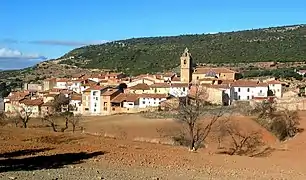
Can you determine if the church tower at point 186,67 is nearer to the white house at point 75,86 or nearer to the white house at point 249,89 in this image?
the white house at point 249,89

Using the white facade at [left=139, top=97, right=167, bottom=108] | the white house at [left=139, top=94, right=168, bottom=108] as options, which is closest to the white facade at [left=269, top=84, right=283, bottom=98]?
the white house at [left=139, top=94, right=168, bottom=108]

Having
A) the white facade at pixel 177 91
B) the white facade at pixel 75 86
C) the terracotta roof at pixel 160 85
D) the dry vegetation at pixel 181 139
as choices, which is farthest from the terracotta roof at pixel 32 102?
the white facade at pixel 177 91

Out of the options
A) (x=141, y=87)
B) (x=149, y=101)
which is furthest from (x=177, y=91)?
(x=141, y=87)

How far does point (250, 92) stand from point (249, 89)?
55cm

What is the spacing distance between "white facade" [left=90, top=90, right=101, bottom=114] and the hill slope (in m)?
49.3

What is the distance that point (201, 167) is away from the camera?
22.7 metres

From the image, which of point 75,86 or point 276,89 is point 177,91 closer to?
point 276,89

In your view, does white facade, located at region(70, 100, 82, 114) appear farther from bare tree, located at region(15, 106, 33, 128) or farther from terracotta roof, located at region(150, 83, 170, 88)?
terracotta roof, located at region(150, 83, 170, 88)

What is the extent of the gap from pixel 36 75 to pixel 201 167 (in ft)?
451

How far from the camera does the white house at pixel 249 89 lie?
82.3 metres

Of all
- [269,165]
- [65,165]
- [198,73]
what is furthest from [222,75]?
[65,165]

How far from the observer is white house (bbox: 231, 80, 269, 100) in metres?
82.3

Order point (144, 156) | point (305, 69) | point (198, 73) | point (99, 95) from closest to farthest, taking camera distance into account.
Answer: point (144, 156), point (99, 95), point (198, 73), point (305, 69)

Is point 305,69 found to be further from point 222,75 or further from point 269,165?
point 269,165
